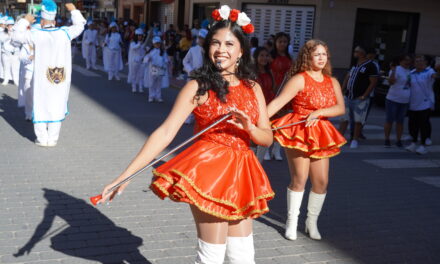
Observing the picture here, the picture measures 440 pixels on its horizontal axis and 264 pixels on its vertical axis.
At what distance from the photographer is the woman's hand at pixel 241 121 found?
105 inches

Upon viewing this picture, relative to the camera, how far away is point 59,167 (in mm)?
6699

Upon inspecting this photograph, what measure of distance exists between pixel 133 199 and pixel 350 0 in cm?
1512

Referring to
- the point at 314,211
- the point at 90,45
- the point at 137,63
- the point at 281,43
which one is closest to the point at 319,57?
the point at 314,211

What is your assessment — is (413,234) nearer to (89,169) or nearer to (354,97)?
(89,169)

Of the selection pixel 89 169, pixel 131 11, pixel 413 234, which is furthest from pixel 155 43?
pixel 131 11

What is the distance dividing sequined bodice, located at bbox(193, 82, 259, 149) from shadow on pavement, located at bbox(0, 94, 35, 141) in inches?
240

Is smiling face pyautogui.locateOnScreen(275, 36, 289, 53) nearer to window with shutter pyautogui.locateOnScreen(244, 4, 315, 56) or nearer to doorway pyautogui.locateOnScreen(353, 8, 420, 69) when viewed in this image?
window with shutter pyautogui.locateOnScreen(244, 4, 315, 56)

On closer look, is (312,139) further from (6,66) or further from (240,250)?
(6,66)

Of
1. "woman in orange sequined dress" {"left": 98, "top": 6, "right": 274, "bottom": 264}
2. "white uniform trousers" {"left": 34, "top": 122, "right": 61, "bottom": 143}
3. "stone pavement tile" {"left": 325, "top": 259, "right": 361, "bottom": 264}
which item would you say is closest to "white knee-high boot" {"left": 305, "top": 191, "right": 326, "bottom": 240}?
"stone pavement tile" {"left": 325, "top": 259, "right": 361, "bottom": 264}

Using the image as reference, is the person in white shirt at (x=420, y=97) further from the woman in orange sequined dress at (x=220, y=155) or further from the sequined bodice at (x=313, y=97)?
the woman in orange sequined dress at (x=220, y=155)

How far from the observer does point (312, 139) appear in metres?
4.39

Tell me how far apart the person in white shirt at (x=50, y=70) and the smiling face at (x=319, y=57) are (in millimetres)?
4436

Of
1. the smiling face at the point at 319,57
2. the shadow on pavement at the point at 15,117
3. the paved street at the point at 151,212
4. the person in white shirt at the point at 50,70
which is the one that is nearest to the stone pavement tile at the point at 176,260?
the paved street at the point at 151,212

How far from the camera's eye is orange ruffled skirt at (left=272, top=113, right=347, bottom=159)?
4410 mm
